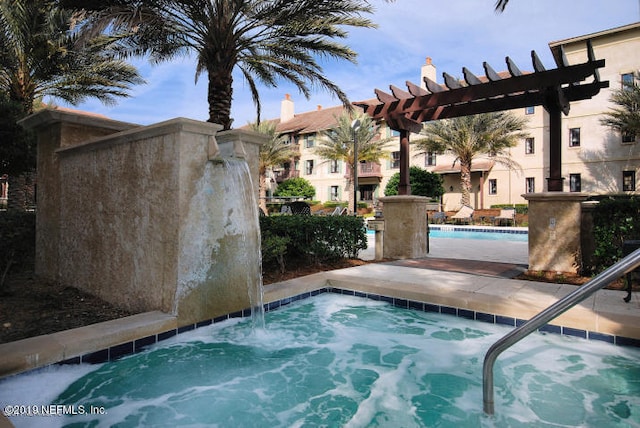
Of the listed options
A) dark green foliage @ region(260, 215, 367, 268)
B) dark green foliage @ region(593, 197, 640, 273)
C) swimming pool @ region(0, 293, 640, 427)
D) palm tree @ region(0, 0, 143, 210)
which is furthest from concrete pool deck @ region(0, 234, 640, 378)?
palm tree @ region(0, 0, 143, 210)

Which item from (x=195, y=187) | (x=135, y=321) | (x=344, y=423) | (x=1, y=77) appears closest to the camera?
(x=344, y=423)

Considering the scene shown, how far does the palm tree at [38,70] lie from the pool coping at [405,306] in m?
5.46

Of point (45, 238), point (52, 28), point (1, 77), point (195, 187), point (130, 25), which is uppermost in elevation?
point (52, 28)

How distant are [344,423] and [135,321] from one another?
2.18m

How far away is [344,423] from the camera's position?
255 centimetres

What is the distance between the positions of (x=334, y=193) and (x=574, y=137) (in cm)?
1901

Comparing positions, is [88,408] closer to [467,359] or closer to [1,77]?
[467,359]

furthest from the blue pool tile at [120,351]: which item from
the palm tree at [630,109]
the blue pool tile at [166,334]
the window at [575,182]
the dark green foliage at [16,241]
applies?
the window at [575,182]

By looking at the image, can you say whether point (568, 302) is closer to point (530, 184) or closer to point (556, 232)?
point (556, 232)

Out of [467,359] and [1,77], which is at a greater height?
[1,77]

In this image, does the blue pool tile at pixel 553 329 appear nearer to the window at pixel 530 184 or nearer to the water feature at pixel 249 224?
the water feature at pixel 249 224

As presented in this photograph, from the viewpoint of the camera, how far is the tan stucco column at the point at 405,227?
25.8 feet

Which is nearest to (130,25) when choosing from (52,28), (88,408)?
(52,28)

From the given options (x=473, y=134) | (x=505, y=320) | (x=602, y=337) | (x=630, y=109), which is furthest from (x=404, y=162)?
(x=630, y=109)
